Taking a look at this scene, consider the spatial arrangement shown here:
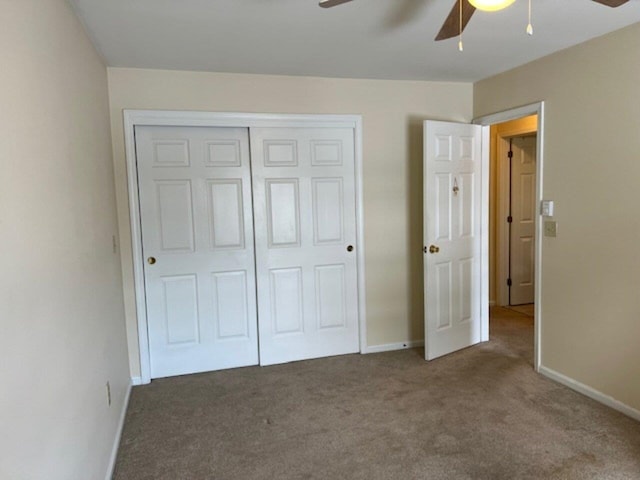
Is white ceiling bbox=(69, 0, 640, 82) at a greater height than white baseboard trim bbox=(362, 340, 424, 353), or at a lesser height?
greater

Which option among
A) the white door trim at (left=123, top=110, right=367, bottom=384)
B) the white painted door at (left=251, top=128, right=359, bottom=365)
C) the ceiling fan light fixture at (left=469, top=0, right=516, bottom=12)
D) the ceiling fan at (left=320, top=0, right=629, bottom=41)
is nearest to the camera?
the ceiling fan light fixture at (left=469, top=0, right=516, bottom=12)

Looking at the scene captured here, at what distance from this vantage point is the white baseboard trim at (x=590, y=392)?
2640 millimetres

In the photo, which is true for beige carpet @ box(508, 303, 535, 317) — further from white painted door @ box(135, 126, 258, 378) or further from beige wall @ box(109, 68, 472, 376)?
white painted door @ box(135, 126, 258, 378)

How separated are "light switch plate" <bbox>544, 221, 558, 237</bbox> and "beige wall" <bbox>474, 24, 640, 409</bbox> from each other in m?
0.05

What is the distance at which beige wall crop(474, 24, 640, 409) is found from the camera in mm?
2590

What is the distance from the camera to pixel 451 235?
367 cm

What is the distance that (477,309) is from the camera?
395 cm

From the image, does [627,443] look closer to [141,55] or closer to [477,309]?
[477,309]

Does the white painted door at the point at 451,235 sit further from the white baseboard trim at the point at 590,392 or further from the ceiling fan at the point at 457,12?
the ceiling fan at the point at 457,12

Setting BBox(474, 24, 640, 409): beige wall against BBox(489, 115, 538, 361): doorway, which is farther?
BBox(489, 115, 538, 361): doorway

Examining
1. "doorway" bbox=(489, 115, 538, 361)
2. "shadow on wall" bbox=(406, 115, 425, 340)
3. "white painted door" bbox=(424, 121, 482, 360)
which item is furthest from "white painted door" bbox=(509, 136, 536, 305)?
"shadow on wall" bbox=(406, 115, 425, 340)

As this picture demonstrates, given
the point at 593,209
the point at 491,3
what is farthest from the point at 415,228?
the point at 491,3

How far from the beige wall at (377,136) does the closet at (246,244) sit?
140mm

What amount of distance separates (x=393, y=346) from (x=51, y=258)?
2982 millimetres
